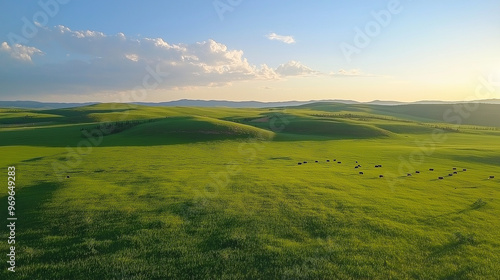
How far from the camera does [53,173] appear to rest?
35562mm

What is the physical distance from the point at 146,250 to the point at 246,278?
6.11 meters

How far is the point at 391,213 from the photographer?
2231cm

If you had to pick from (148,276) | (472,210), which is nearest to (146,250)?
(148,276)

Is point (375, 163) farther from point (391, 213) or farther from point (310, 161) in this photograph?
point (391, 213)

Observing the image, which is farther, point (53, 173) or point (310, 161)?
point (310, 161)

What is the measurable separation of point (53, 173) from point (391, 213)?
3752 cm

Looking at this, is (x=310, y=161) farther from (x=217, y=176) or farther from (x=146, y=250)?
(x=146, y=250)

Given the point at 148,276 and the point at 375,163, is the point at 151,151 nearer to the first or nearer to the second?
the point at 375,163

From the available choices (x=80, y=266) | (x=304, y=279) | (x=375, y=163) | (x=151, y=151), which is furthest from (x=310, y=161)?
(x=80, y=266)

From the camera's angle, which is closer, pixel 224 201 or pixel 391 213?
pixel 391 213

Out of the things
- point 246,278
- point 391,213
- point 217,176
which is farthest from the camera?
point 217,176

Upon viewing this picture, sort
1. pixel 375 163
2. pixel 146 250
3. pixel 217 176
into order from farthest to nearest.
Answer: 1. pixel 375 163
2. pixel 217 176
3. pixel 146 250

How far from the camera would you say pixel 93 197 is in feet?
82.8

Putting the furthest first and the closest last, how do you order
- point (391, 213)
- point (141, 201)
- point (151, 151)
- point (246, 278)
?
point (151, 151) → point (141, 201) → point (391, 213) → point (246, 278)
